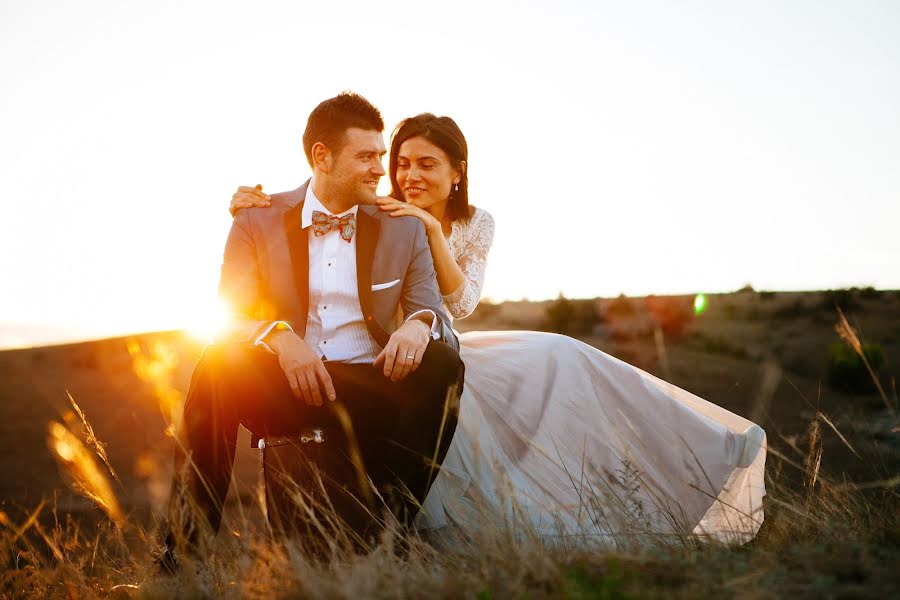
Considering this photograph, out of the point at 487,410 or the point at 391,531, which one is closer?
the point at 391,531

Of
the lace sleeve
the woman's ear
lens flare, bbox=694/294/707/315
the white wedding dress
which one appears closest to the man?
the white wedding dress

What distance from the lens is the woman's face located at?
15.1ft

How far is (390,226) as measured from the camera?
11.8 feet

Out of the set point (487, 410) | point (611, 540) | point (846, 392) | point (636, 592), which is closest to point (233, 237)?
point (487, 410)

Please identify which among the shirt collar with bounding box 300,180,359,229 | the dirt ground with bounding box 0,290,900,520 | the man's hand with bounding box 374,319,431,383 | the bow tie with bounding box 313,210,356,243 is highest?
the shirt collar with bounding box 300,180,359,229

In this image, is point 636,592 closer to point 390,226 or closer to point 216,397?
point 216,397

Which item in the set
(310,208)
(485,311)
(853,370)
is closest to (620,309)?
(485,311)

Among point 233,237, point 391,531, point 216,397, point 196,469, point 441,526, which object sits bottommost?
point 441,526

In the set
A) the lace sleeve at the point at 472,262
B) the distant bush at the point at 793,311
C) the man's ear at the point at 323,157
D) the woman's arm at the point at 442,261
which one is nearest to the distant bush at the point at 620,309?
the distant bush at the point at 793,311

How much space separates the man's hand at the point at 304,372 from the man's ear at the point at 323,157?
1106mm

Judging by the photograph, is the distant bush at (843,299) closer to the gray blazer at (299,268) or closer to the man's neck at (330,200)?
the gray blazer at (299,268)

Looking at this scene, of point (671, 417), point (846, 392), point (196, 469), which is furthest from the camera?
point (846, 392)

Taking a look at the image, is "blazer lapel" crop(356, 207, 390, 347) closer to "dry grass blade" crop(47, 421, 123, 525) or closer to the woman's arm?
the woman's arm

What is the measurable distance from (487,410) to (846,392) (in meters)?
12.4
